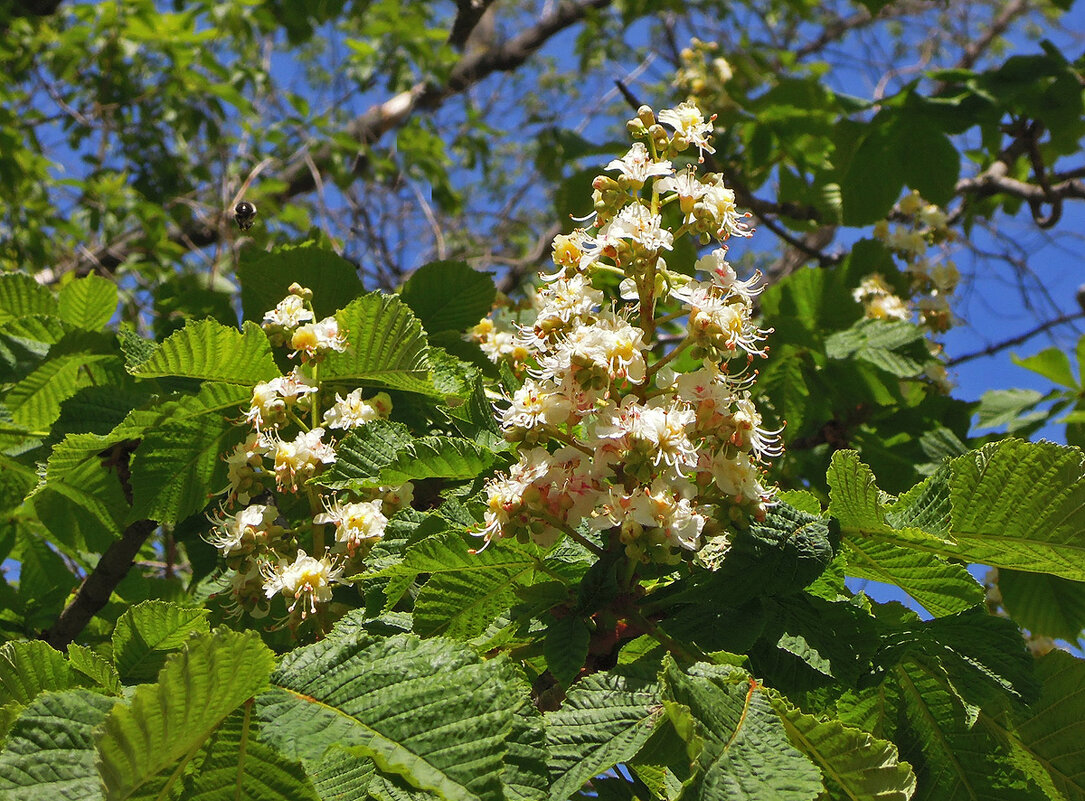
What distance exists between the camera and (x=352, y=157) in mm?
4855

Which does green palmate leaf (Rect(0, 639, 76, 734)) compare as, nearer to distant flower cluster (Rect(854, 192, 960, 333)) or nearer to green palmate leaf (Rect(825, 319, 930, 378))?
green palmate leaf (Rect(825, 319, 930, 378))

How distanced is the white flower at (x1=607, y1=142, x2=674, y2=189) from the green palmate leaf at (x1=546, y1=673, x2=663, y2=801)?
1.77 ft

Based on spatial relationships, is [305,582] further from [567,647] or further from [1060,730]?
[1060,730]

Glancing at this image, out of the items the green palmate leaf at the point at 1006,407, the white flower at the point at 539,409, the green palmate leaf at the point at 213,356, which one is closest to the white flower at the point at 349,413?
the green palmate leaf at the point at 213,356

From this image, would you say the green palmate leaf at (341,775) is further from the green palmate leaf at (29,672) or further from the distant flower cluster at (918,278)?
the distant flower cluster at (918,278)

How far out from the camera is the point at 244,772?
0.90 metres

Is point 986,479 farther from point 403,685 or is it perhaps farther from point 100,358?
point 100,358

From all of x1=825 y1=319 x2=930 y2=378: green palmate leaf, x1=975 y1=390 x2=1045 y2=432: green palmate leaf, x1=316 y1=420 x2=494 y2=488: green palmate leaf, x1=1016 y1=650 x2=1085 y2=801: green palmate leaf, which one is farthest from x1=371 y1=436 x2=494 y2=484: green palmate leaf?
x1=975 y1=390 x2=1045 y2=432: green palmate leaf

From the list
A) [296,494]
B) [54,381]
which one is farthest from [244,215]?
[296,494]

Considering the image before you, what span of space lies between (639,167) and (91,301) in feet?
3.94

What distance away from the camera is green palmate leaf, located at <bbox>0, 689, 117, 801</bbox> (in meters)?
0.83

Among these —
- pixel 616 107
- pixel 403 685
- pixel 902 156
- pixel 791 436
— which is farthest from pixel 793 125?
pixel 616 107

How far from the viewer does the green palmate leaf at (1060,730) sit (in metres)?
1.08

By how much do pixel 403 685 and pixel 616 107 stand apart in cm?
687
